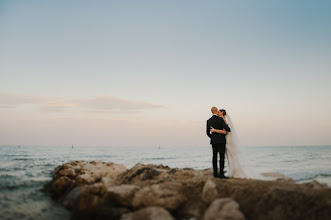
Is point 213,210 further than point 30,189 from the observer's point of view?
No

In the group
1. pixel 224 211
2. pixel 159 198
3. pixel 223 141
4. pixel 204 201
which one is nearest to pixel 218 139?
pixel 223 141

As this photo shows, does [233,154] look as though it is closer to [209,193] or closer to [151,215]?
[209,193]

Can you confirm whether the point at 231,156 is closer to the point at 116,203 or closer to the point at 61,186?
the point at 116,203

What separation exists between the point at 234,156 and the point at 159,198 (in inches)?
134

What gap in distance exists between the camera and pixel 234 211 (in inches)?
176

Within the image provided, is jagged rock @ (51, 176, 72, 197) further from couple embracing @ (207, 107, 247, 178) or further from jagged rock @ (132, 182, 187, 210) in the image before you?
couple embracing @ (207, 107, 247, 178)

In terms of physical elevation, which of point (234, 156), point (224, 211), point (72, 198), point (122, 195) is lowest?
point (72, 198)

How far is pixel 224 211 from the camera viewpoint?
177 inches

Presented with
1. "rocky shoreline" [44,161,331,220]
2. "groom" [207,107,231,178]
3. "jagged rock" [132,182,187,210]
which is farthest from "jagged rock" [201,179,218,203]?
"groom" [207,107,231,178]

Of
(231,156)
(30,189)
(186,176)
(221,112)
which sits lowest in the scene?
(30,189)

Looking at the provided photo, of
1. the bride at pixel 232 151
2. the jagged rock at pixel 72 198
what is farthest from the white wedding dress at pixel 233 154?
the jagged rock at pixel 72 198

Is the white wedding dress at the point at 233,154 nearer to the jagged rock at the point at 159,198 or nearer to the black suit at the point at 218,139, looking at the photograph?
the black suit at the point at 218,139

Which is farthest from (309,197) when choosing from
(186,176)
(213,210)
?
(186,176)

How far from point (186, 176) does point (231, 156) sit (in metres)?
1.92
